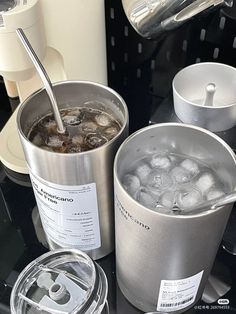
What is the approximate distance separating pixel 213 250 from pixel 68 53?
0.26 metres

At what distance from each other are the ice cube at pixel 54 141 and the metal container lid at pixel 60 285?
0.11m

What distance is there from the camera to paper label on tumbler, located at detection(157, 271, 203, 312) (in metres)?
0.42

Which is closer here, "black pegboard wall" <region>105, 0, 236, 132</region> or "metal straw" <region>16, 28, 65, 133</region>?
"metal straw" <region>16, 28, 65, 133</region>

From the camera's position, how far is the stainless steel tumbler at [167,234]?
0.37m

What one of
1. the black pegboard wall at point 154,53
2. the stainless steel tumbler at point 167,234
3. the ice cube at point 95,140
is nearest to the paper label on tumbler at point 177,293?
the stainless steel tumbler at point 167,234

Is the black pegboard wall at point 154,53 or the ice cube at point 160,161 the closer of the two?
the ice cube at point 160,161

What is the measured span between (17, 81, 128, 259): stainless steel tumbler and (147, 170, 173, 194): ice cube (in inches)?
1.4

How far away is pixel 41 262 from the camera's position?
483 millimetres

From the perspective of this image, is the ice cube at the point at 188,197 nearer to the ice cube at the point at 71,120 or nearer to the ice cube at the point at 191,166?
the ice cube at the point at 191,166

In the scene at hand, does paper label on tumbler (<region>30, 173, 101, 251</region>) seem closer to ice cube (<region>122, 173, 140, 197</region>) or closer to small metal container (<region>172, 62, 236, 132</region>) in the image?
ice cube (<region>122, 173, 140, 197</region>)

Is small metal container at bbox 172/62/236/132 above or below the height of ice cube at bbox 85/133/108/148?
below

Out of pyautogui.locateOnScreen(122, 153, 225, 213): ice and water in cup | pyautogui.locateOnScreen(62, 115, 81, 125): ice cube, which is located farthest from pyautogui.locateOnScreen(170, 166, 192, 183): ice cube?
pyautogui.locateOnScreen(62, 115, 81, 125): ice cube

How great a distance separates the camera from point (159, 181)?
0.43m

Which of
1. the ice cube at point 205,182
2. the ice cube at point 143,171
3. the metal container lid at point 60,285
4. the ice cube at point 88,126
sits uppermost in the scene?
the ice cube at point 88,126
